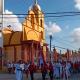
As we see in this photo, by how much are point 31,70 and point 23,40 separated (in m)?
27.3

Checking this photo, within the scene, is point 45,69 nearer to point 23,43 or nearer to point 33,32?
point 23,43

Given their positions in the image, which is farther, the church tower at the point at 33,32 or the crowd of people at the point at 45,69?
the church tower at the point at 33,32

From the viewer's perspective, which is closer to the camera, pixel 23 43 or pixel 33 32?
pixel 23 43

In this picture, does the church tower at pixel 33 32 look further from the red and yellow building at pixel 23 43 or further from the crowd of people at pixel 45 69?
the crowd of people at pixel 45 69

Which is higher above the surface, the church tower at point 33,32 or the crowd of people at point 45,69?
the church tower at point 33,32

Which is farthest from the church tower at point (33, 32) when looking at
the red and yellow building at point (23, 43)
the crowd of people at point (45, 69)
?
the crowd of people at point (45, 69)

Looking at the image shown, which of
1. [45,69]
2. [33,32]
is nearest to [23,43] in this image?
[33,32]

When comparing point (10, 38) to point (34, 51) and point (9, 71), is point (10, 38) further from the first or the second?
point (9, 71)

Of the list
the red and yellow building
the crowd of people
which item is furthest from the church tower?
the crowd of people

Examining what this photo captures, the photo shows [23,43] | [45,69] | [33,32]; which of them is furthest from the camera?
[33,32]

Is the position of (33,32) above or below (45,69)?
above

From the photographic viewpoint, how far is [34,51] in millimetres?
56062

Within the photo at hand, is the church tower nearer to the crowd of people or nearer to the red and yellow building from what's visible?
the red and yellow building

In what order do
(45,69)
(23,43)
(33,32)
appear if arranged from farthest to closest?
(33,32)
(23,43)
(45,69)
